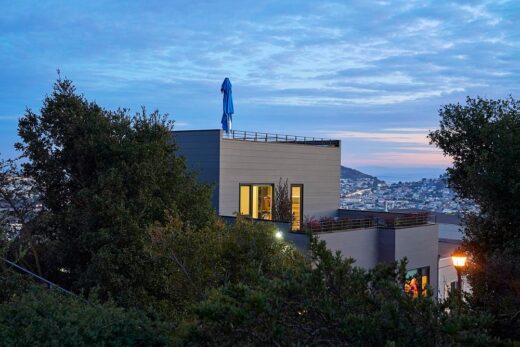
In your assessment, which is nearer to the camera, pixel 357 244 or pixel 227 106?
pixel 357 244

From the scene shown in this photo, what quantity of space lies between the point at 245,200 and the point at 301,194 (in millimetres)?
3244

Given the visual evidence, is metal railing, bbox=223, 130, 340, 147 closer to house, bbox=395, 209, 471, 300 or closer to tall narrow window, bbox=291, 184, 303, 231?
tall narrow window, bbox=291, 184, 303, 231

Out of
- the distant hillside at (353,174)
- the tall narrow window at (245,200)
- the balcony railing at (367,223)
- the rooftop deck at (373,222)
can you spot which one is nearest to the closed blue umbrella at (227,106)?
the tall narrow window at (245,200)

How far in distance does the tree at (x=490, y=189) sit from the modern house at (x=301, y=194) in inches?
242

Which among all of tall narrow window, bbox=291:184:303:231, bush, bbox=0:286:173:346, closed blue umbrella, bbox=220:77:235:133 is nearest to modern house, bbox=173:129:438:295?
tall narrow window, bbox=291:184:303:231

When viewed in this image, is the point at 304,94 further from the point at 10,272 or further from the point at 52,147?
the point at 10,272

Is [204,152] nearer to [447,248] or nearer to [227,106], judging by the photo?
[227,106]

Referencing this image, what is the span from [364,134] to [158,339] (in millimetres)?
36813

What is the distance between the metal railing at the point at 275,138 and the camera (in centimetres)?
2241

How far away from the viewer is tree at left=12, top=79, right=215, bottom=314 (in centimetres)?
1296

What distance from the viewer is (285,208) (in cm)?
2281

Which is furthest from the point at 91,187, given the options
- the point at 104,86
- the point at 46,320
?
the point at 104,86

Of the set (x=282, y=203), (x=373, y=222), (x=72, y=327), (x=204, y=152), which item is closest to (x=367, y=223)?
(x=373, y=222)

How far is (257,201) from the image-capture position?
23266 millimetres
